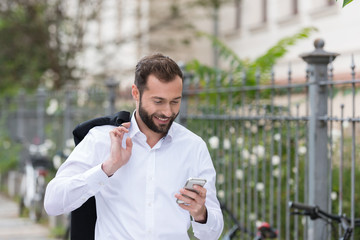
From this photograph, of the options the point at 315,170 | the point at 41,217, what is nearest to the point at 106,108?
the point at 41,217

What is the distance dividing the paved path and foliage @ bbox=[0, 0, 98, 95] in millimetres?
5792

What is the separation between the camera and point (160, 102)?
254 centimetres

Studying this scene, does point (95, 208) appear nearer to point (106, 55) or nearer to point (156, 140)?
point (156, 140)

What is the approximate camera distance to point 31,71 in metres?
16.2

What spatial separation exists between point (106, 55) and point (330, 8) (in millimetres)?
5577

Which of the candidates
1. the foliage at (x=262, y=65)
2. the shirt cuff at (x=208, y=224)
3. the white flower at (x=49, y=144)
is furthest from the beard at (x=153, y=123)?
the white flower at (x=49, y=144)

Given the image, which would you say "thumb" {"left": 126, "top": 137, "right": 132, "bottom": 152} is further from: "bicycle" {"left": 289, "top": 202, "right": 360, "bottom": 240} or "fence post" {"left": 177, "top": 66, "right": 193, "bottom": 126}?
"fence post" {"left": 177, "top": 66, "right": 193, "bottom": 126}

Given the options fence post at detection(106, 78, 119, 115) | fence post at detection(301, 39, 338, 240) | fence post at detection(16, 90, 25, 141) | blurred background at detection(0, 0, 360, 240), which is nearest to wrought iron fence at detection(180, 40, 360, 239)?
fence post at detection(301, 39, 338, 240)

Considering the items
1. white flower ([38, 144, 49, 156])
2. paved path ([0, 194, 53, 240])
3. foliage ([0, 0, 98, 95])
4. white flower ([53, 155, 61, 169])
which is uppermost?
foliage ([0, 0, 98, 95])

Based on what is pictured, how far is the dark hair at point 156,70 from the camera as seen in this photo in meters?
2.55

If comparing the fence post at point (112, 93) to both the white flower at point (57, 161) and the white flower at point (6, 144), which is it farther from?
the white flower at point (6, 144)

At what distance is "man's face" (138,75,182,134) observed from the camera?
254cm

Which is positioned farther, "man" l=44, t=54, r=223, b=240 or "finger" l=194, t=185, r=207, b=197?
"man" l=44, t=54, r=223, b=240

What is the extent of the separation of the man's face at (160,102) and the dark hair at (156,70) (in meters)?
0.02
